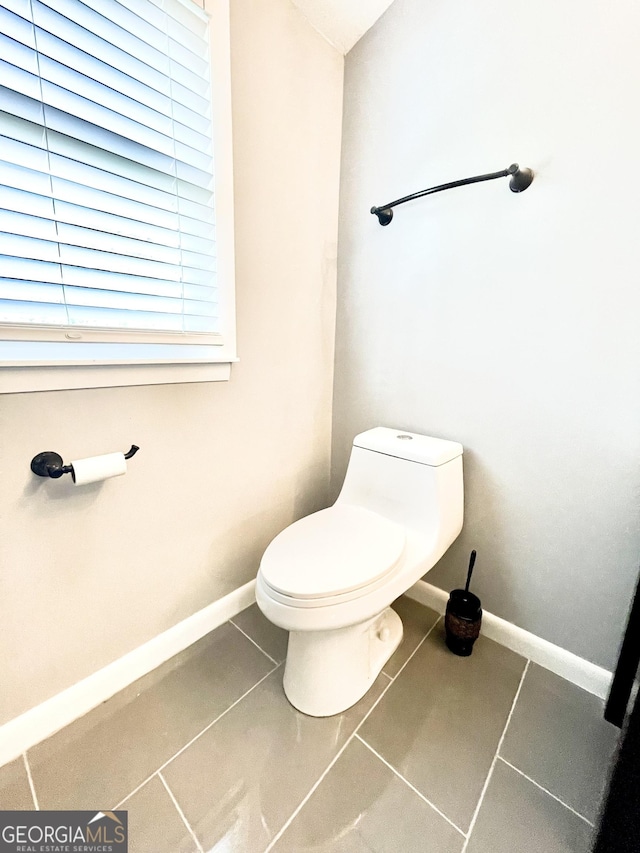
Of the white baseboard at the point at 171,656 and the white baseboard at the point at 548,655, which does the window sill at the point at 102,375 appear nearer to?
the white baseboard at the point at 171,656

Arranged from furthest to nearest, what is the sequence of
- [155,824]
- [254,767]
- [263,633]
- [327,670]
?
[263,633], [327,670], [254,767], [155,824]

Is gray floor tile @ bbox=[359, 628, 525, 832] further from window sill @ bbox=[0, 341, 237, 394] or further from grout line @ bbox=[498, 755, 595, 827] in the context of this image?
window sill @ bbox=[0, 341, 237, 394]

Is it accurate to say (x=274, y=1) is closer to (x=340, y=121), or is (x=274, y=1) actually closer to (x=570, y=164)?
(x=340, y=121)

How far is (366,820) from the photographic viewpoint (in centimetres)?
78

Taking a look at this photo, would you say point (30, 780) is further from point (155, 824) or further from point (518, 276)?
point (518, 276)

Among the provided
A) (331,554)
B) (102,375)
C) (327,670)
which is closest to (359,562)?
(331,554)

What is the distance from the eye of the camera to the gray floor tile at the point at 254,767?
2.51 ft

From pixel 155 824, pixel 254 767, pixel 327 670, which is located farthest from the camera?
pixel 327 670

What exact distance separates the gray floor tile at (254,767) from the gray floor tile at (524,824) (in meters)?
0.33

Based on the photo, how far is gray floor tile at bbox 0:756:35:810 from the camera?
789 millimetres

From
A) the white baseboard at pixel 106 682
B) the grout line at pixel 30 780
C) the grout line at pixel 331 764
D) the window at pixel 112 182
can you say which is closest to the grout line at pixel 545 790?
the grout line at pixel 331 764

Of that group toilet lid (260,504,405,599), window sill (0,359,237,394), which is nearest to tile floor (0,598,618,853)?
toilet lid (260,504,405,599)

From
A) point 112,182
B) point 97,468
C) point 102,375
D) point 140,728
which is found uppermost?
point 112,182

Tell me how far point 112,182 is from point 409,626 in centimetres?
164
